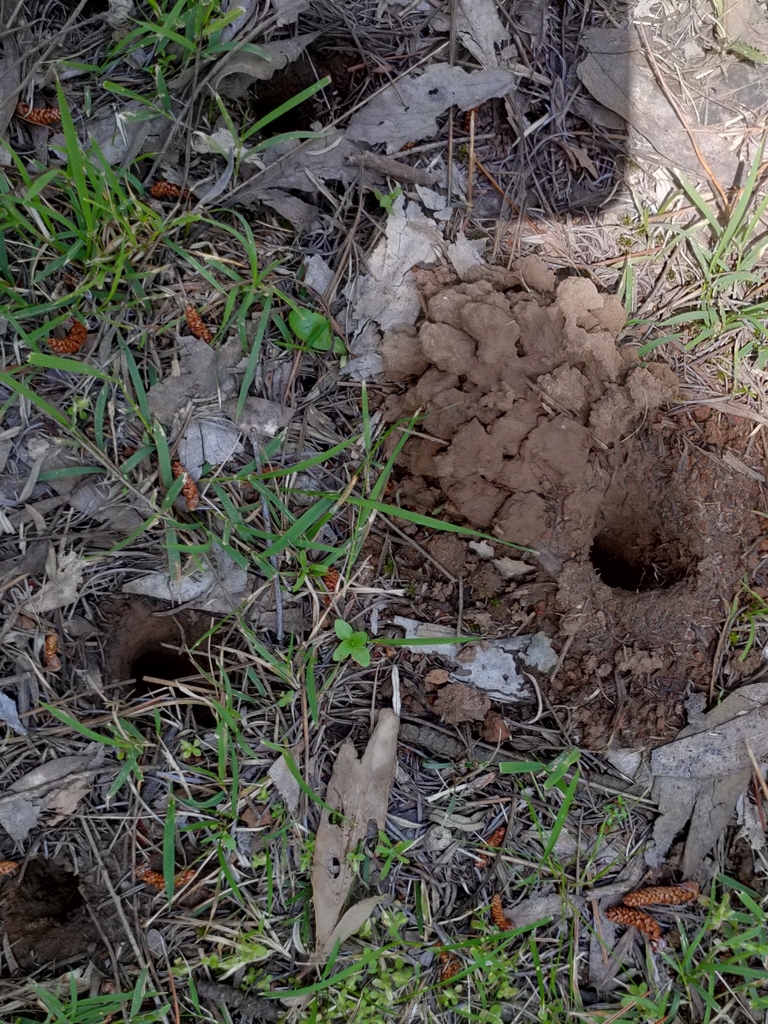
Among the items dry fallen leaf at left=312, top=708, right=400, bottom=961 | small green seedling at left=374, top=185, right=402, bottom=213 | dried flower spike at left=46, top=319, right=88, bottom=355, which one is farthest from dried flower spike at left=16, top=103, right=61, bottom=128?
dry fallen leaf at left=312, top=708, right=400, bottom=961

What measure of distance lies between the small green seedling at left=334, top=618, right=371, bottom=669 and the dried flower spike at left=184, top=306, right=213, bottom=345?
1.02 metres

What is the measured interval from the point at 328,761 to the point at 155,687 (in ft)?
2.10

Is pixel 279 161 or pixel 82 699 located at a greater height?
pixel 279 161

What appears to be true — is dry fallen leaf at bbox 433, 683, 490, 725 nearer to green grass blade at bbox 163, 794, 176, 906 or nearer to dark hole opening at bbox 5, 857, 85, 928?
green grass blade at bbox 163, 794, 176, 906

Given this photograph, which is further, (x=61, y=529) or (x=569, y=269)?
(x=569, y=269)

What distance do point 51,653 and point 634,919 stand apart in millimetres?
2112

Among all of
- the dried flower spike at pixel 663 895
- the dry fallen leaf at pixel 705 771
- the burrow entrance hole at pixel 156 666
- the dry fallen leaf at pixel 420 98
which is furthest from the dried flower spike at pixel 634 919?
the dry fallen leaf at pixel 420 98

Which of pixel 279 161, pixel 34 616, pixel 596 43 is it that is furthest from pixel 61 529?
pixel 596 43

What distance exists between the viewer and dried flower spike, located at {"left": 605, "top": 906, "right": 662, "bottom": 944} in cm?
228

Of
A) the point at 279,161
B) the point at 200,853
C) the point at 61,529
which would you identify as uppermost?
the point at 279,161

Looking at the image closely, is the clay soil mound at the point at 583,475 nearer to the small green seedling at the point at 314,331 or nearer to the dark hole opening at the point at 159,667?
the small green seedling at the point at 314,331

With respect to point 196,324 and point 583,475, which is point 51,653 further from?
point 583,475

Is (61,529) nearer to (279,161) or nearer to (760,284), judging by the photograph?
(279,161)

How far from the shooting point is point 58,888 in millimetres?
2256
